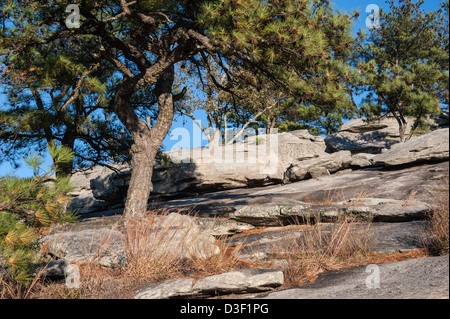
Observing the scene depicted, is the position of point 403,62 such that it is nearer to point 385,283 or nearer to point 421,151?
point 421,151

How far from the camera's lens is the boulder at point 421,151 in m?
11.9

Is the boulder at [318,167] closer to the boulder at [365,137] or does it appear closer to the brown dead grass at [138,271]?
the boulder at [365,137]

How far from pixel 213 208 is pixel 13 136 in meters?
5.89

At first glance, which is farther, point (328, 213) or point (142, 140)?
point (142, 140)

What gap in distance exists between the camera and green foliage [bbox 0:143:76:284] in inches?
140

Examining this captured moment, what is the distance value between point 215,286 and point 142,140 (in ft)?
16.1

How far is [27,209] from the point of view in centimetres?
390

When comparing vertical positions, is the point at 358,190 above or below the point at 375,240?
above

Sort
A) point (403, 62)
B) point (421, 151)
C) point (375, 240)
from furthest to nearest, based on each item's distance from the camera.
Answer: point (403, 62) → point (421, 151) → point (375, 240)

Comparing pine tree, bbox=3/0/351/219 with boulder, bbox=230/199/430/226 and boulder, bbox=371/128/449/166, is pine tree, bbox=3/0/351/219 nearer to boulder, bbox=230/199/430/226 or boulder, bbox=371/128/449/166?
boulder, bbox=230/199/430/226

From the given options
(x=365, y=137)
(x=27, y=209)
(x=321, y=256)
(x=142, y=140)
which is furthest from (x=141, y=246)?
(x=365, y=137)

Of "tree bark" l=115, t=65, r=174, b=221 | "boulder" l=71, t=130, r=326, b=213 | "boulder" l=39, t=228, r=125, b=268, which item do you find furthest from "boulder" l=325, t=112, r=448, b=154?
"boulder" l=39, t=228, r=125, b=268

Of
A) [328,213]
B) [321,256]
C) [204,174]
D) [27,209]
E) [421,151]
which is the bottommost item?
[321,256]
